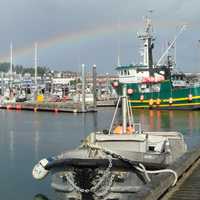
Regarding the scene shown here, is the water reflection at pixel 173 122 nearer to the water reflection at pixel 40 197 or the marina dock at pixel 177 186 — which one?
the water reflection at pixel 40 197

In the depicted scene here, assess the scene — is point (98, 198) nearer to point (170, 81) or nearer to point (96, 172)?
point (96, 172)

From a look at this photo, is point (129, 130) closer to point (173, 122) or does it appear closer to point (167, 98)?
point (173, 122)

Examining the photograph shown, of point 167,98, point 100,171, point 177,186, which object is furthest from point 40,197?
point 167,98

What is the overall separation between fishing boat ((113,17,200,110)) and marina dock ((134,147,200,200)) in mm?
76677

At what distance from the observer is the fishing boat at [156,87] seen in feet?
308

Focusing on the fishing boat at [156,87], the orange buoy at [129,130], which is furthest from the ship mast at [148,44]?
Result: the orange buoy at [129,130]

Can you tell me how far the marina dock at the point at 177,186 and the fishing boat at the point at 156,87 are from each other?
7668cm

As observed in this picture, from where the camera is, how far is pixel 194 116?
83.6 meters

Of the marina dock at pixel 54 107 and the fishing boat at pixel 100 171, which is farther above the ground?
the marina dock at pixel 54 107

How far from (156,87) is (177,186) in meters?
82.8

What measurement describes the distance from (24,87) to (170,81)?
3224 inches

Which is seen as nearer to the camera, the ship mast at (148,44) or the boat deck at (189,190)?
the boat deck at (189,190)

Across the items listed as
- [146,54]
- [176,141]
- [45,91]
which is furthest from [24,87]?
[176,141]

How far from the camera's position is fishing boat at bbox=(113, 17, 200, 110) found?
308ft
